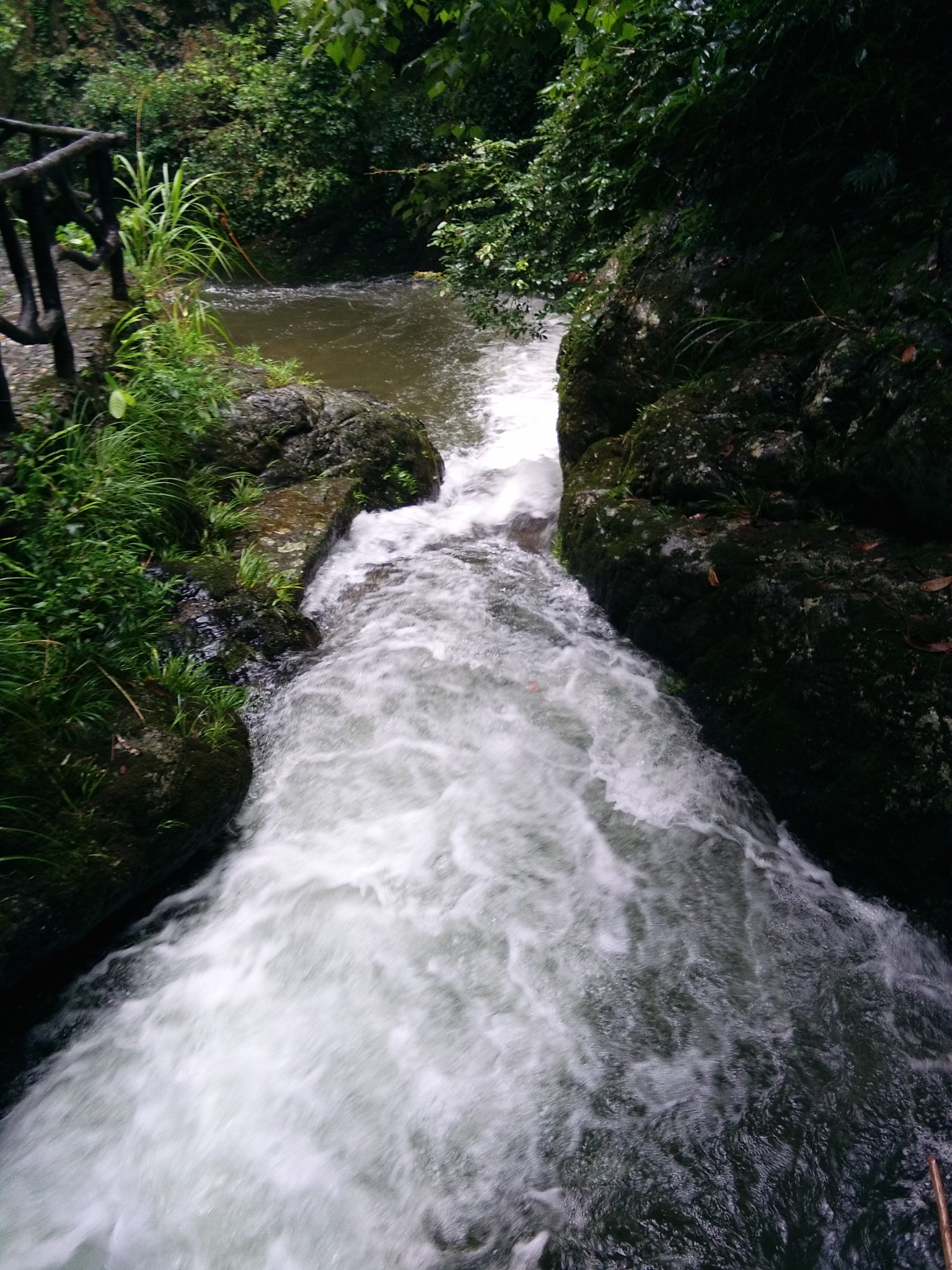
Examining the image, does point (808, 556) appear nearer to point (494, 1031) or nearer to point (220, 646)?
point (494, 1031)

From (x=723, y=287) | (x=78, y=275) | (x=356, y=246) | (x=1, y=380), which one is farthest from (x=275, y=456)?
(x=356, y=246)

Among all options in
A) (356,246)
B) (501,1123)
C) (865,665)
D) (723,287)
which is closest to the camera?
(501,1123)

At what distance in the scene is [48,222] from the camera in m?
3.77

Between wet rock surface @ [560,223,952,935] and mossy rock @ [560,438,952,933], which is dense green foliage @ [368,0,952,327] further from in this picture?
mossy rock @ [560,438,952,933]

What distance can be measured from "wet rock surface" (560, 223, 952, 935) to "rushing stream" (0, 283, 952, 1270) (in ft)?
0.89

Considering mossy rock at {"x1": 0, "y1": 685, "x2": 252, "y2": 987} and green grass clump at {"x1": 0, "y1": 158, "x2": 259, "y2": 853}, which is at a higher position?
green grass clump at {"x1": 0, "y1": 158, "x2": 259, "y2": 853}

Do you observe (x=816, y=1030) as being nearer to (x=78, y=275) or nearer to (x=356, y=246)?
(x=78, y=275)

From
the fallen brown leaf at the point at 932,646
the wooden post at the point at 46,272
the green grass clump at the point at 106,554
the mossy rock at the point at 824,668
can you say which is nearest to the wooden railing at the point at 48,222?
the wooden post at the point at 46,272

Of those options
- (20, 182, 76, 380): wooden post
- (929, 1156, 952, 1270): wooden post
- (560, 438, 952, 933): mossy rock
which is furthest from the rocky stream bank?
(929, 1156, 952, 1270): wooden post

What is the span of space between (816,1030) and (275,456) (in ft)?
14.9

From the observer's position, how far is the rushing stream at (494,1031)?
2223mm

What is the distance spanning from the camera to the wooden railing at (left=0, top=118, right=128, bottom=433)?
344cm

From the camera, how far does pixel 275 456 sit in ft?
17.8

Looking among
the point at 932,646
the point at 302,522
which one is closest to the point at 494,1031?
the point at 932,646
